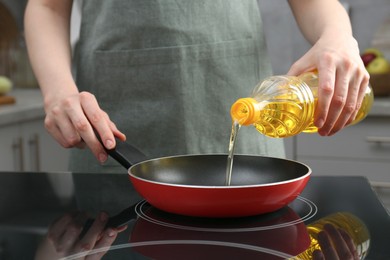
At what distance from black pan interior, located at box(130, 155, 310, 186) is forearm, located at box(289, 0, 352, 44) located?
25 centimetres

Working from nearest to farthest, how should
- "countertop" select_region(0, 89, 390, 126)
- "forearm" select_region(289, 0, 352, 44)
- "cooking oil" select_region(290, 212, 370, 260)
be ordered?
"cooking oil" select_region(290, 212, 370, 260) → "forearm" select_region(289, 0, 352, 44) → "countertop" select_region(0, 89, 390, 126)

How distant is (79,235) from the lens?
2.39 feet

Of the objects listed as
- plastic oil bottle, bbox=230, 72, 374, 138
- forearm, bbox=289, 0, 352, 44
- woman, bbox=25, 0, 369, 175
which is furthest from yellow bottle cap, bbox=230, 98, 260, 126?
woman, bbox=25, 0, 369, 175

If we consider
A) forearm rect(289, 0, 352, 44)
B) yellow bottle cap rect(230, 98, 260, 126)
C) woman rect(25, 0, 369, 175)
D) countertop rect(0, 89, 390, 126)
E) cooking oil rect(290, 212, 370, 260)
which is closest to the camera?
cooking oil rect(290, 212, 370, 260)

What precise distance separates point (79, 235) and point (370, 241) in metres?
0.32

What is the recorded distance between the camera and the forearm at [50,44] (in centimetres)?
107

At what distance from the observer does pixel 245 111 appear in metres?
0.81

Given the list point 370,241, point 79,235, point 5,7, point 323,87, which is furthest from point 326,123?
point 5,7

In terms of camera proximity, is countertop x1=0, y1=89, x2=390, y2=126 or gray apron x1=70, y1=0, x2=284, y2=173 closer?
gray apron x1=70, y1=0, x2=284, y2=173

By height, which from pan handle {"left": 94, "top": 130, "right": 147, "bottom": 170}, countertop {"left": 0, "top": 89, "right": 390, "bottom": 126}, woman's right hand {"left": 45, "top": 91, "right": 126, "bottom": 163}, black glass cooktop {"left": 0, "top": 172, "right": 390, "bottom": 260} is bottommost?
countertop {"left": 0, "top": 89, "right": 390, "bottom": 126}

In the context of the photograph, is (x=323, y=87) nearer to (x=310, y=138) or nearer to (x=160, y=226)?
(x=160, y=226)

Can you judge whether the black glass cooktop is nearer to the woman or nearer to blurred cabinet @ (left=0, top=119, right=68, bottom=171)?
the woman

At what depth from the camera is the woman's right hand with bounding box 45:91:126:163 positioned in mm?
893

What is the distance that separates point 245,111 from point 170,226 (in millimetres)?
174
